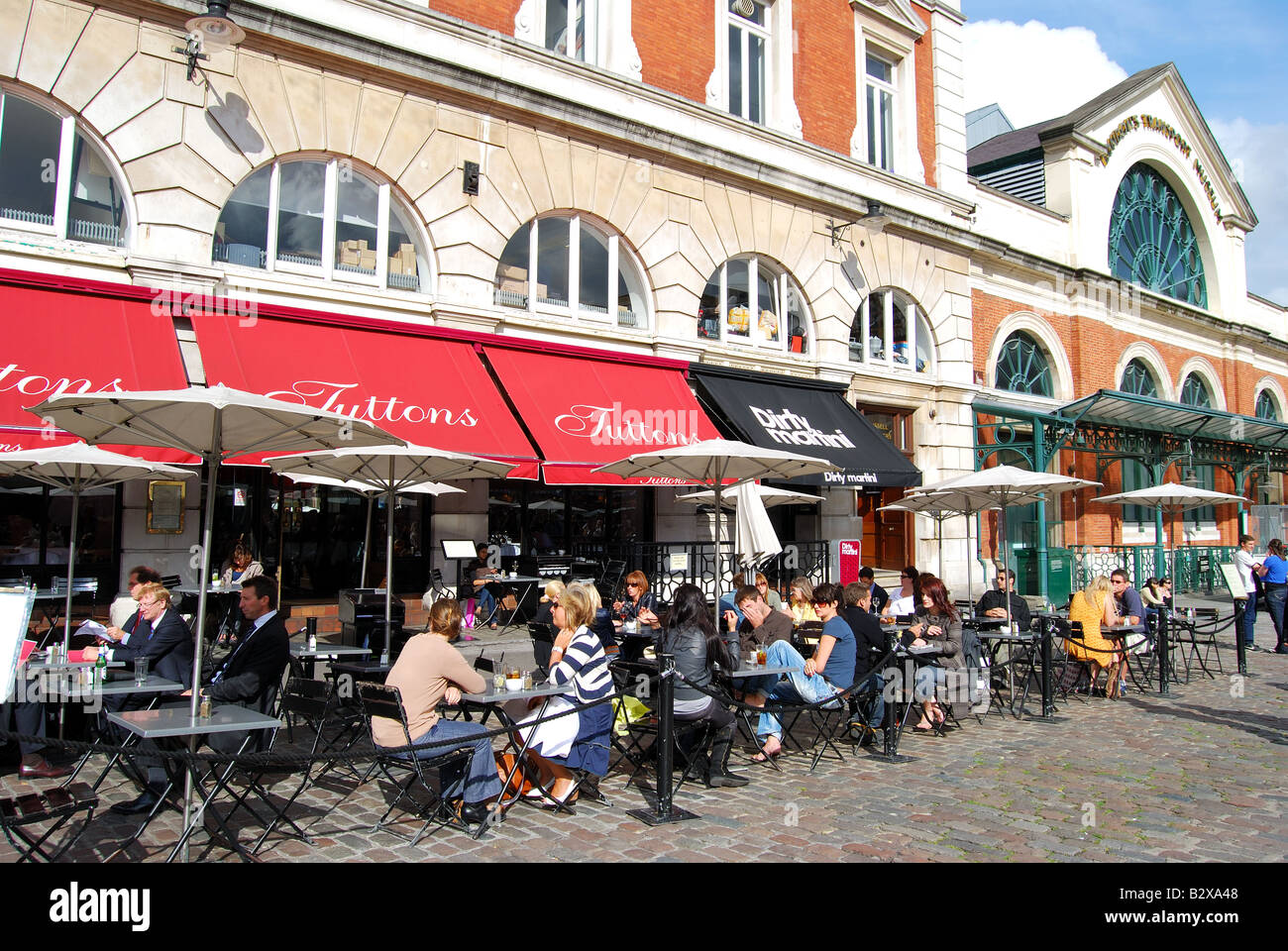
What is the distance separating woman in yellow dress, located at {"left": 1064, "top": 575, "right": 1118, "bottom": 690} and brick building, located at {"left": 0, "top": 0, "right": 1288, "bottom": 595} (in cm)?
496

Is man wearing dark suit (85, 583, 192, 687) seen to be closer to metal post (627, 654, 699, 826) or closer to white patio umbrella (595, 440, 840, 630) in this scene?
metal post (627, 654, 699, 826)

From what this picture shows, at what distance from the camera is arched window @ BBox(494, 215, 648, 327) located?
13188mm

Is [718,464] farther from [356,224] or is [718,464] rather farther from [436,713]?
[356,224]

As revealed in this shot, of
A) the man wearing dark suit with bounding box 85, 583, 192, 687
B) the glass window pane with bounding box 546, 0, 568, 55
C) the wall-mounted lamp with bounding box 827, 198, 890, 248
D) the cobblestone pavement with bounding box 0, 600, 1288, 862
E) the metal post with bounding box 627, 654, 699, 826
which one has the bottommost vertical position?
the cobblestone pavement with bounding box 0, 600, 1288, 862

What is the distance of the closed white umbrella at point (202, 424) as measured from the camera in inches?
209

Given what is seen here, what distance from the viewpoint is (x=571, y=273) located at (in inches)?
534

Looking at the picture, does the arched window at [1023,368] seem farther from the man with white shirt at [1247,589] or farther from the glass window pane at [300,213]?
the glass window pane at [300,213]

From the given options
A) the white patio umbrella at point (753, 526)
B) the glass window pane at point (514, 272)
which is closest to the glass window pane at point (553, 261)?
the glass window pane at point (514, 272)

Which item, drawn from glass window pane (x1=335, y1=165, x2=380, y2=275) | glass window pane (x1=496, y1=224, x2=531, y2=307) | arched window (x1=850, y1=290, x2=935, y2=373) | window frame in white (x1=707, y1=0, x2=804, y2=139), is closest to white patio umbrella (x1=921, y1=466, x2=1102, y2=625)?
arched window (x1=850, y1=290, x2=935, y2=373)

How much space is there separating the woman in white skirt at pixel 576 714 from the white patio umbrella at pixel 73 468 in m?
4.27

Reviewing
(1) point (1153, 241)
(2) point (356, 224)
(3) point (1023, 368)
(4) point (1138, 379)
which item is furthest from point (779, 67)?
(1) point (1153, 241)

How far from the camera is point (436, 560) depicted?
1227cm
